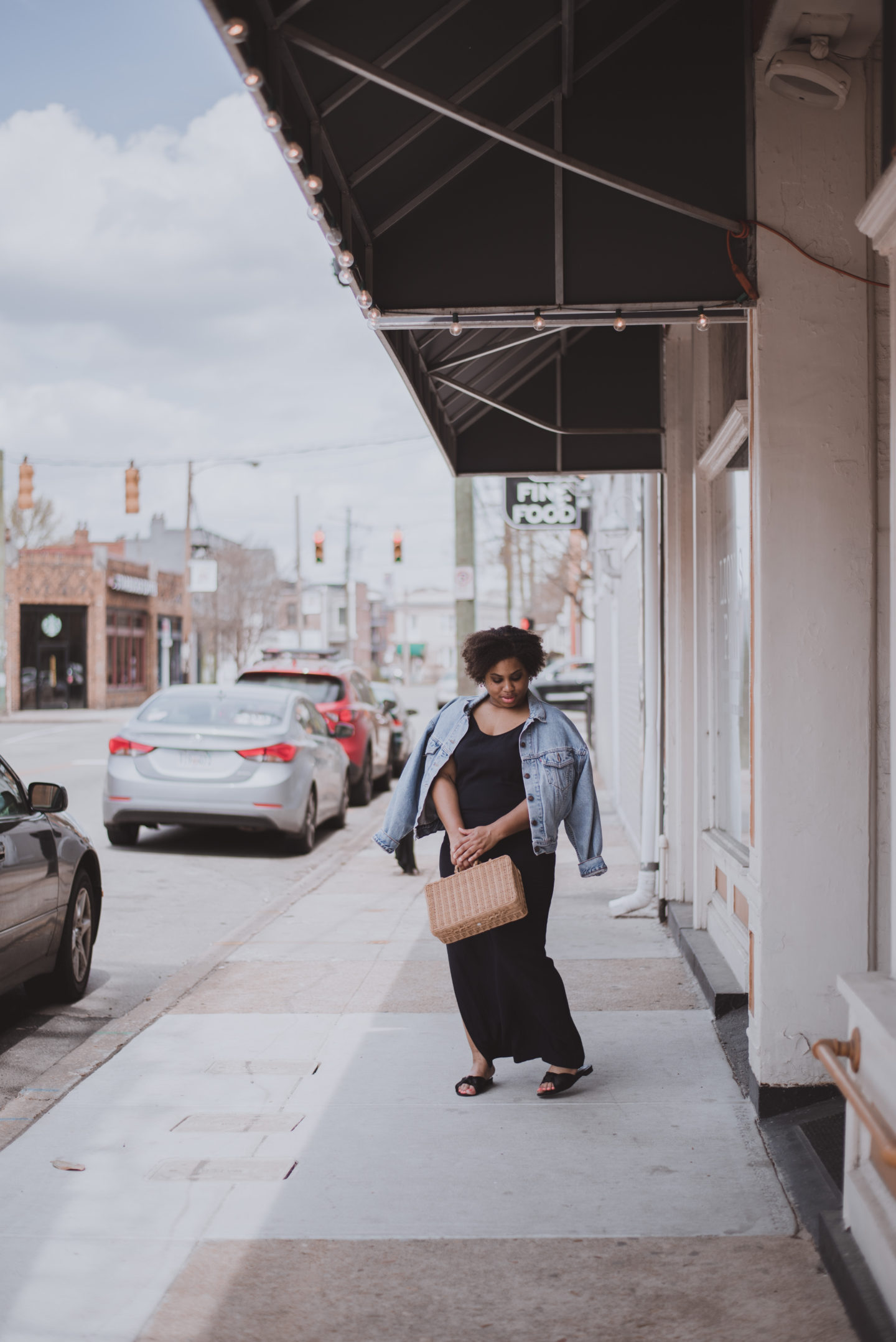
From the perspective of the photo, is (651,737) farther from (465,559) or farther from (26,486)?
(26,486)

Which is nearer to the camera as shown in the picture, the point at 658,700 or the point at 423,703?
the point at 658,700

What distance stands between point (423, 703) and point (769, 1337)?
55104 millimetres

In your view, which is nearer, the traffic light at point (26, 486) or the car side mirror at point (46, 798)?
the car side mirror at point (46, 798)

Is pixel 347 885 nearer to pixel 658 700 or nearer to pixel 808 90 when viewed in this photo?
pixel 658 700

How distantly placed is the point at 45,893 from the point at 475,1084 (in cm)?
243

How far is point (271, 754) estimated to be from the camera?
11672 mm

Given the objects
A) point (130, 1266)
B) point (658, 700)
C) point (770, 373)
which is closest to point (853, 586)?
point (770, 373)

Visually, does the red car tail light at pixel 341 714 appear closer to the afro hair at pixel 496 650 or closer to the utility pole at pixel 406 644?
the afro hair at pixel 496 650

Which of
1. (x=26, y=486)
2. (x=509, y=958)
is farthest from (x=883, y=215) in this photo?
(x=26, y=486)

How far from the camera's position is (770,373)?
14.9 ft

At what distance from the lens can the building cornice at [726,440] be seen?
5.73 meters

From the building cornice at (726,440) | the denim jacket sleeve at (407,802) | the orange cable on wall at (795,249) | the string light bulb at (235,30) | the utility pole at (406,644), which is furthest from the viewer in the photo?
the utility pole at (406,644)

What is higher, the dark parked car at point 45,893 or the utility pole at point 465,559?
the utility pole at point 465,559

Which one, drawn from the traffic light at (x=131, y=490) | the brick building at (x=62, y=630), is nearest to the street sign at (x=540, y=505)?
the traffic light at (x=131, y=490)
